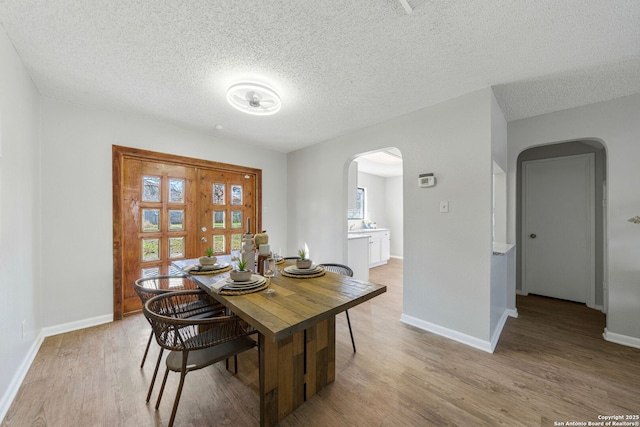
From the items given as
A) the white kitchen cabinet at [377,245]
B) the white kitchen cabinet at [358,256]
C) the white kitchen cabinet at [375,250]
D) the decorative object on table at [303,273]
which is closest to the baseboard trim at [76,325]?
the decorative object on table at [303,273]

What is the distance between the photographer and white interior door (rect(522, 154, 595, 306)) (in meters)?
3.48

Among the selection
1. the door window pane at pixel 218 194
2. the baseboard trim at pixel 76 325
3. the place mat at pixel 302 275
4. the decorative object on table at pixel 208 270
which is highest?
the door window pane at pixel 218 194

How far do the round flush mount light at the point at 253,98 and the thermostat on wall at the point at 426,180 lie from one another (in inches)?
66.2

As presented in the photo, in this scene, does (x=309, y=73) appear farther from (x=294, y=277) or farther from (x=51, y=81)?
(x=51, y=81)

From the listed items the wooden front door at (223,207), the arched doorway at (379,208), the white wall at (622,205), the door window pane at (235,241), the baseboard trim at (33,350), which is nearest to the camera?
the baseboard trim at (33,350)

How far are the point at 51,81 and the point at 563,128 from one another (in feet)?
17.4

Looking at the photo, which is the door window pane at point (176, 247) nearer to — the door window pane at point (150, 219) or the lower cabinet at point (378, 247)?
the door window pane at point (150, 219)

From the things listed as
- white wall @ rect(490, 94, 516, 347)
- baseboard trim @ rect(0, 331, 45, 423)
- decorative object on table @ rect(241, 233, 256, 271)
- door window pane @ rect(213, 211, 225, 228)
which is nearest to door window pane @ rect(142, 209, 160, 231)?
door window pane @ rect(213, 211, 225, 228)

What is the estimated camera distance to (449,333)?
257 cm

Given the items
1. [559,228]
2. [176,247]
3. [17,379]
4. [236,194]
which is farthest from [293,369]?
[559,228]

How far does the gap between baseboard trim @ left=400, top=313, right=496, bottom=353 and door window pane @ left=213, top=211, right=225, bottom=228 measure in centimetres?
292

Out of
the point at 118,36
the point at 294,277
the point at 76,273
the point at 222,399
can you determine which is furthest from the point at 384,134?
the point at 76,273

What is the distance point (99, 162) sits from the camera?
9.45 feet

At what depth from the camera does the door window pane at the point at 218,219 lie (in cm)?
389
